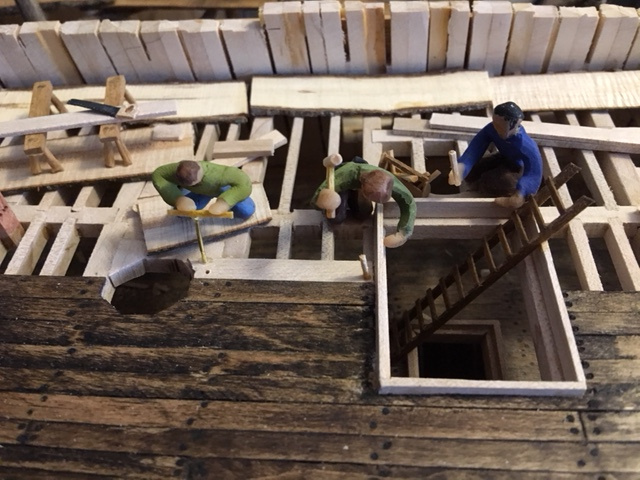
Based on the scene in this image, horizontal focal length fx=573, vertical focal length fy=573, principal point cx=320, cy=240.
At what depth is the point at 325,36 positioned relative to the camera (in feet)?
15.6

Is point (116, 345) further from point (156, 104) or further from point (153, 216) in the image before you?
point (156, 104)

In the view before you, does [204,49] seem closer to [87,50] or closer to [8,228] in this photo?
[87,50]

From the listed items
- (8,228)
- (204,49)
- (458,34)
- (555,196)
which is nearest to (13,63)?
(204,49)

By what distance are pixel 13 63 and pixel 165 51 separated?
1394mm

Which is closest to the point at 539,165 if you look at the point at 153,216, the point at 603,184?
the point at 603,184

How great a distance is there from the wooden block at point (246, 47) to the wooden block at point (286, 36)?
0.26 feet

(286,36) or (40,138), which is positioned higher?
(286,36)

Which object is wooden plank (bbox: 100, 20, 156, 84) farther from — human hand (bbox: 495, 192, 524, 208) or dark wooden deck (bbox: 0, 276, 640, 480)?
human hand (bbox: 495, 192, 524, 208)

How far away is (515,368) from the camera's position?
457 cm

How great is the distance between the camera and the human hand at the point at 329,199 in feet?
11.1

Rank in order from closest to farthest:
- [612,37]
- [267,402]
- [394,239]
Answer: [267,402], [394,239], [612,37]

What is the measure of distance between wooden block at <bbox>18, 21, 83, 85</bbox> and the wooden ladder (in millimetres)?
3653

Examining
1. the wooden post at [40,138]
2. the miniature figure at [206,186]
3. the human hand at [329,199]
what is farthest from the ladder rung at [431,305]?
the wooden post at [40,138]

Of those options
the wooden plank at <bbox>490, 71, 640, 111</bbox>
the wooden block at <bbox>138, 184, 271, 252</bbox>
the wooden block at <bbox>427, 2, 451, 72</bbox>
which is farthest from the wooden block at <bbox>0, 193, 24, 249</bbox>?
the wooden plank at <bbox>490, 71, 640, 111</bbox>
